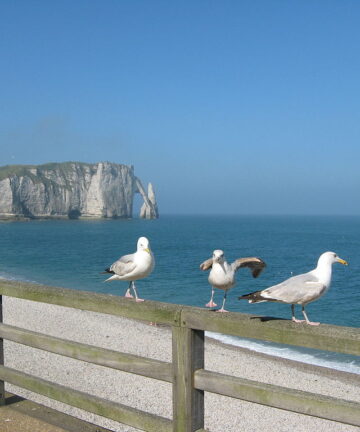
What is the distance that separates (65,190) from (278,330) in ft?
552

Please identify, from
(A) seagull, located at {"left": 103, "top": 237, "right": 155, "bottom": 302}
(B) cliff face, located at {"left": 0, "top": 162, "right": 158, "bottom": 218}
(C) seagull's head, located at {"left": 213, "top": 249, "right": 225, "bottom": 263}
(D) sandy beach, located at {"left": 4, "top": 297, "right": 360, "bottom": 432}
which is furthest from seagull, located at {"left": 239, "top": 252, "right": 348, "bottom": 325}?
(B) cliff face, located at {"left": 0, "top": 162, "right": 158, "bottom": 218}

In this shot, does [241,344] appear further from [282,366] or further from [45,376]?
[45,376]

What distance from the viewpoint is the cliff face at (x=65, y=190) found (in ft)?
509

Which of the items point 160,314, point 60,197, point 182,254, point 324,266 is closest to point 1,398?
point 160,314

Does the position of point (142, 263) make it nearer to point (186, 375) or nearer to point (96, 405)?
point (96, 405)

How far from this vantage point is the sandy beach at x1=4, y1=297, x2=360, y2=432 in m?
9.36

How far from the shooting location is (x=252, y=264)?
544 cm

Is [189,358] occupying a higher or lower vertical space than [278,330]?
lower

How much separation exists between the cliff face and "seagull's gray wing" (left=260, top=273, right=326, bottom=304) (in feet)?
504

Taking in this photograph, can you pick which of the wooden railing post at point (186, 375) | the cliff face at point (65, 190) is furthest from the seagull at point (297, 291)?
the cliff face at point (65, 190)

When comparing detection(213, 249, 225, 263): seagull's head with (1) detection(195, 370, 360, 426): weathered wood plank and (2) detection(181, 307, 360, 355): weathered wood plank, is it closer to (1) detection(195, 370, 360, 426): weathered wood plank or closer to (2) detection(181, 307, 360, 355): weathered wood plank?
(2) detection(181, 307, 360, 355): weathered wood plank

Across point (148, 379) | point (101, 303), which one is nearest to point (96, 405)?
point (101, 303)

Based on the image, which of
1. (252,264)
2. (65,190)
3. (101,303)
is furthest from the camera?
(65,190)

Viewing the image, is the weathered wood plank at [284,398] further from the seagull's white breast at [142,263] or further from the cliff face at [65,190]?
the cliff face at [65,190]
